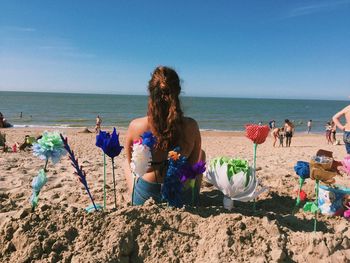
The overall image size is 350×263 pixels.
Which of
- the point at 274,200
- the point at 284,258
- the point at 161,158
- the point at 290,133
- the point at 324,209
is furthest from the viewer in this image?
the point at 290,133

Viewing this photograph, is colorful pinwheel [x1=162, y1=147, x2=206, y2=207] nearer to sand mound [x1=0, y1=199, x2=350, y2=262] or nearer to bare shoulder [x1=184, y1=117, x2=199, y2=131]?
sand mound [x1=0, y1=199, x2=350, y2=262]

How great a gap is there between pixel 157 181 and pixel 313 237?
1463 mm

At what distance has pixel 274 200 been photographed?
4180 millimetres

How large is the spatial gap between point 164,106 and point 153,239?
1200 mm

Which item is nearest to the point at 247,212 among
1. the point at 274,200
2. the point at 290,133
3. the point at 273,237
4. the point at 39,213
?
the point at 273,237

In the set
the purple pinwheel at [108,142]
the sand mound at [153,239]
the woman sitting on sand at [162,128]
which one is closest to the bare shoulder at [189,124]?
the woman sitting on sand at [162,128]

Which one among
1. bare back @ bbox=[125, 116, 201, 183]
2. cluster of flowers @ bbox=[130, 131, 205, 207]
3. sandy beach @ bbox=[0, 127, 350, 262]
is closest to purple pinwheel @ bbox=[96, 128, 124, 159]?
cluster of flowers @ bbox=[130, 131, 205, 207]

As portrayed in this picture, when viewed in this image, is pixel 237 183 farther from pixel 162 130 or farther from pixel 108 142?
pixel 108 142

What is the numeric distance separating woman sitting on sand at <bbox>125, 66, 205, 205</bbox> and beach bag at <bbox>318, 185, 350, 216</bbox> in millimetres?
1357

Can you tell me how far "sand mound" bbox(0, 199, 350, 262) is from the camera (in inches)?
85.7

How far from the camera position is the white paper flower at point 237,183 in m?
2.91

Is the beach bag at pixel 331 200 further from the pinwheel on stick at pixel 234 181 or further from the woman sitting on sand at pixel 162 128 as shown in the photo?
the woman sitting on sand at pixel 162 128

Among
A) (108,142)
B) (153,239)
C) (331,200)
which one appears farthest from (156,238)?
(331,200)

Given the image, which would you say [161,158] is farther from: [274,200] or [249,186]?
[274,200]
